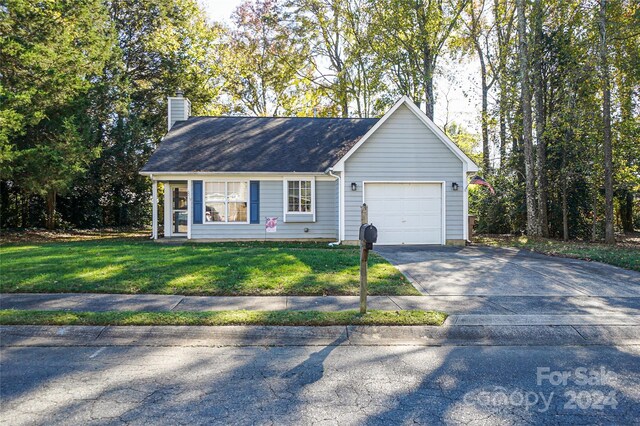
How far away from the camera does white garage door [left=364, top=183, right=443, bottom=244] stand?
600 inches

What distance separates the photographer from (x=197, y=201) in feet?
53.5

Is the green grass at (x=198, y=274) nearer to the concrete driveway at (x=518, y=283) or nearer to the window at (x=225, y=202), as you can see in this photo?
the concrete driveway at (x=518, y=283)

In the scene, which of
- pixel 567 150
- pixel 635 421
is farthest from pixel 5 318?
pixel 567 150

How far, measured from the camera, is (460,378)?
13.5 feet

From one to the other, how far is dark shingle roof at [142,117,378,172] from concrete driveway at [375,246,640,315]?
257 inches

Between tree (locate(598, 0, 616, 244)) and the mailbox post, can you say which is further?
tree (locate(598, 0, 616, 244))

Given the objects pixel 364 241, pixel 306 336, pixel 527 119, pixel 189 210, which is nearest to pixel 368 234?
pixel 364 241

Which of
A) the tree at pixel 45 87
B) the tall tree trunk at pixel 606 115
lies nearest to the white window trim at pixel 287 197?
the tree at pixel 45 87

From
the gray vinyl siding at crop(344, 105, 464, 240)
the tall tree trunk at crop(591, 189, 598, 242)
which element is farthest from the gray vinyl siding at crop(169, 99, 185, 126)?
the tall tree trunk at crop(591, 189, 598, 242)

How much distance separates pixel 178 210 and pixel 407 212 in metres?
9.23

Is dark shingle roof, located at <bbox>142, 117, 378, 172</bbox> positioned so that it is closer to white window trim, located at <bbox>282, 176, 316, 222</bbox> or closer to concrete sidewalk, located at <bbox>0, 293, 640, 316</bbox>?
white window trim, located at <bbox>282, 176, 316, 222</bbox>

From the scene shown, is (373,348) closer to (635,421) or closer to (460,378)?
(460,378)

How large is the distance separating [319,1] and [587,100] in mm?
17882

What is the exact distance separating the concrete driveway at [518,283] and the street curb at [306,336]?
2.94ft
